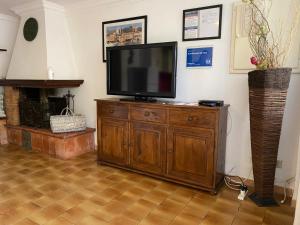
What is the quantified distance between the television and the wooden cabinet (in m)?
0.23

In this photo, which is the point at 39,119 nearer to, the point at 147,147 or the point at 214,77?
the point at 147,147

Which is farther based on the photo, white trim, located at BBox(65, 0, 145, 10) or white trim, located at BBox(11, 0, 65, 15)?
white trim, located at BBox(11, 0, 65, 15)

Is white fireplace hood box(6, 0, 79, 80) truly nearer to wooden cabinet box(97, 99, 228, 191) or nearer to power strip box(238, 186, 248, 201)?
wooden cabinet box(97, 99, 228, 191)

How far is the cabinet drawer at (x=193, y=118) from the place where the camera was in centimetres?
222

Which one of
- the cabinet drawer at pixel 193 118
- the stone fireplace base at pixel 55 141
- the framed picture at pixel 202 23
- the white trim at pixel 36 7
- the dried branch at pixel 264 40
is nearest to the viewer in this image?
the dried branch at pixel 264 40

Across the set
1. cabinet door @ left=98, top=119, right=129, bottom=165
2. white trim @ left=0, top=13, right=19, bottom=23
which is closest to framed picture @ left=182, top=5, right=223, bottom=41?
cabinet door @ left=98, top=119, right=129, bottom=165

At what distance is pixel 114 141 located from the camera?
287cm

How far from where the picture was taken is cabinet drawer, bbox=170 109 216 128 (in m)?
2.22

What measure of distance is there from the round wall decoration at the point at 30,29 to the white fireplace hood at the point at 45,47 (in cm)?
6

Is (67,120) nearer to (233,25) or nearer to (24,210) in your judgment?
(24,210)

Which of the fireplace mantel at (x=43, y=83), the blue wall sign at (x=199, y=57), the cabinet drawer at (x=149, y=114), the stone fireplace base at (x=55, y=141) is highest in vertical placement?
the blue wall sign at (x=199, y=57)

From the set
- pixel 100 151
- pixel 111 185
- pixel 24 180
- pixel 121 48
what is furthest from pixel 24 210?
pixel 121 48

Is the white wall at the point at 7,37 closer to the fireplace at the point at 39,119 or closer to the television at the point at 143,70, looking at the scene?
the fireplace at the point at 39,119

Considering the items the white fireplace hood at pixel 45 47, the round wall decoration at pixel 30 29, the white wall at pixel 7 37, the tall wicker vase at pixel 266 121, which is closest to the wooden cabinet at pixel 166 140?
the tall wicker vase at pixel 266 121
